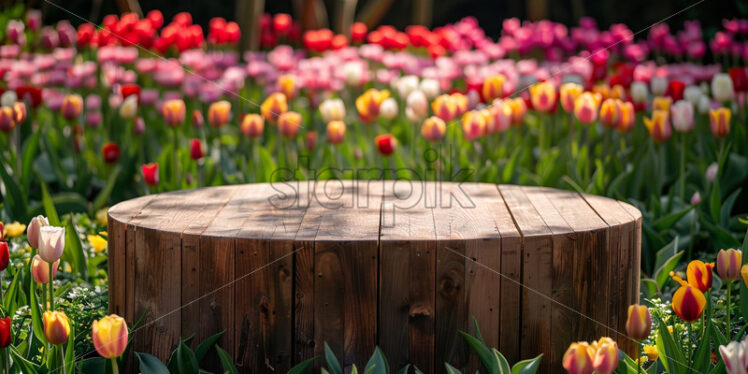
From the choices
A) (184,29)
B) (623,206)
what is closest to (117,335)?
(623,206)

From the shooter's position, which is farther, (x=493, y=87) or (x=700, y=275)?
(x=493, y=87)

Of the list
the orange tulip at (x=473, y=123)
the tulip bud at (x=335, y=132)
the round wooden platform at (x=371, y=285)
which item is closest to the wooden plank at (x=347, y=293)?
the round wooden platform at (x=371, y=285)

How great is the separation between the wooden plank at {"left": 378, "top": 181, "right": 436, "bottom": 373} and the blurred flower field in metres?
0.12

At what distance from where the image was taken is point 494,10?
13.0m

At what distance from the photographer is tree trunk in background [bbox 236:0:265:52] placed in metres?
6.98

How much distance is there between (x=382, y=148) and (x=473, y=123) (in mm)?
468

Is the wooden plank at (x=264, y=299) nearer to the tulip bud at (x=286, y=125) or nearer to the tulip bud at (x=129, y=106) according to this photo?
the tulip bud at (x=286, y=125)

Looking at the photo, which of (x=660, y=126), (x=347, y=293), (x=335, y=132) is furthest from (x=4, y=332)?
(x=660, y=126)

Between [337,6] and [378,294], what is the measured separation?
19.4ft

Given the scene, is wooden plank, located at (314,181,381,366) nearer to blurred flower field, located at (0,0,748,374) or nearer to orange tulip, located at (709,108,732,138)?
blurred flower field, located at (0,0,748,374)

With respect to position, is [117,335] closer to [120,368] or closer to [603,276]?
[120,368]

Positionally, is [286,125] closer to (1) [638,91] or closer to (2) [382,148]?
(2) [382,148]

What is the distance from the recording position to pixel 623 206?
9.61ft

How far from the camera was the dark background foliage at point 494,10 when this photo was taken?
7891mm
